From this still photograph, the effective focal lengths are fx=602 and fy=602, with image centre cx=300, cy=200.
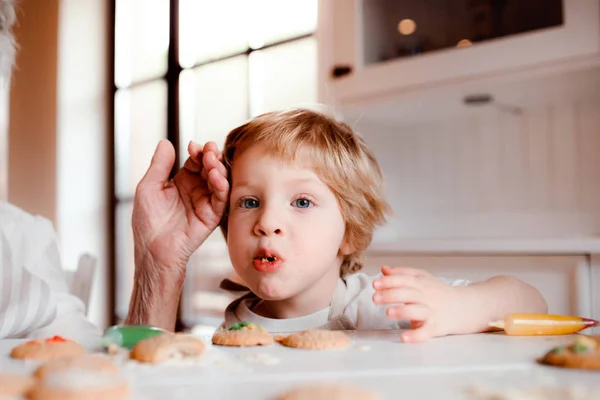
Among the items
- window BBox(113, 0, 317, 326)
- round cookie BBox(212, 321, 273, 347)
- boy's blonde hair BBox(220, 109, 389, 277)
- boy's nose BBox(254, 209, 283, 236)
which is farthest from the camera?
window BBox(113, 0, 317, 326)

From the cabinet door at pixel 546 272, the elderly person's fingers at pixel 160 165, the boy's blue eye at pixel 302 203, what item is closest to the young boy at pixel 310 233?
the boy's blue eye at pixel 302 203

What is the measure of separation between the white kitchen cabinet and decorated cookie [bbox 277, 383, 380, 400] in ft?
4.33

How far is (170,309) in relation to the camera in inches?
41.8

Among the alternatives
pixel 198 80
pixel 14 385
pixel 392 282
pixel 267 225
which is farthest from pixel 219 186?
pixel 198 80

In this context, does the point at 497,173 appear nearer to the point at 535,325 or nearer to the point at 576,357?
the point at 535,325

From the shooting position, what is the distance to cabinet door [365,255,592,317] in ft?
4.75

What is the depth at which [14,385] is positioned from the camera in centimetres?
35

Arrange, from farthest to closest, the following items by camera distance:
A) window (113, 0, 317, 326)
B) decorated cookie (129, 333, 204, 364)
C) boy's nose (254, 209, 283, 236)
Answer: window (113, 0, 317, 326) → boy's nose (254, 209, 283, 236) → decorated cookie (129, 333, 204, 364)

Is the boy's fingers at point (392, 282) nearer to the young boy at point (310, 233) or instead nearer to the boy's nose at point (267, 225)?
the young boy at point (310, 233)

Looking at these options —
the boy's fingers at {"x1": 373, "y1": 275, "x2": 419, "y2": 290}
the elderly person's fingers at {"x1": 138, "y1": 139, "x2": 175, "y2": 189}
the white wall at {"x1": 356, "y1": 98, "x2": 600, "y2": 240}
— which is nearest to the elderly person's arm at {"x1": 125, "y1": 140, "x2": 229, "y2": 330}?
the elderly person's fingers at {"x1": 138, "y1": 139, "x2": 175, "y2": 189}

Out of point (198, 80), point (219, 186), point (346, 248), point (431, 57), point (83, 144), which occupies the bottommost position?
point (346, 248)

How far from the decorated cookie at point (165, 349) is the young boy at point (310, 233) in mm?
288

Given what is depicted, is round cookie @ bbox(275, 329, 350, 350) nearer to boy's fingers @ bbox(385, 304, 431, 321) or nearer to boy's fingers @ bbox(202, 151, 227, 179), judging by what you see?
boy's fingers @ bbox(385, 304, 431, 321)

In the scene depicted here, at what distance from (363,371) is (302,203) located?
1.70 ft
